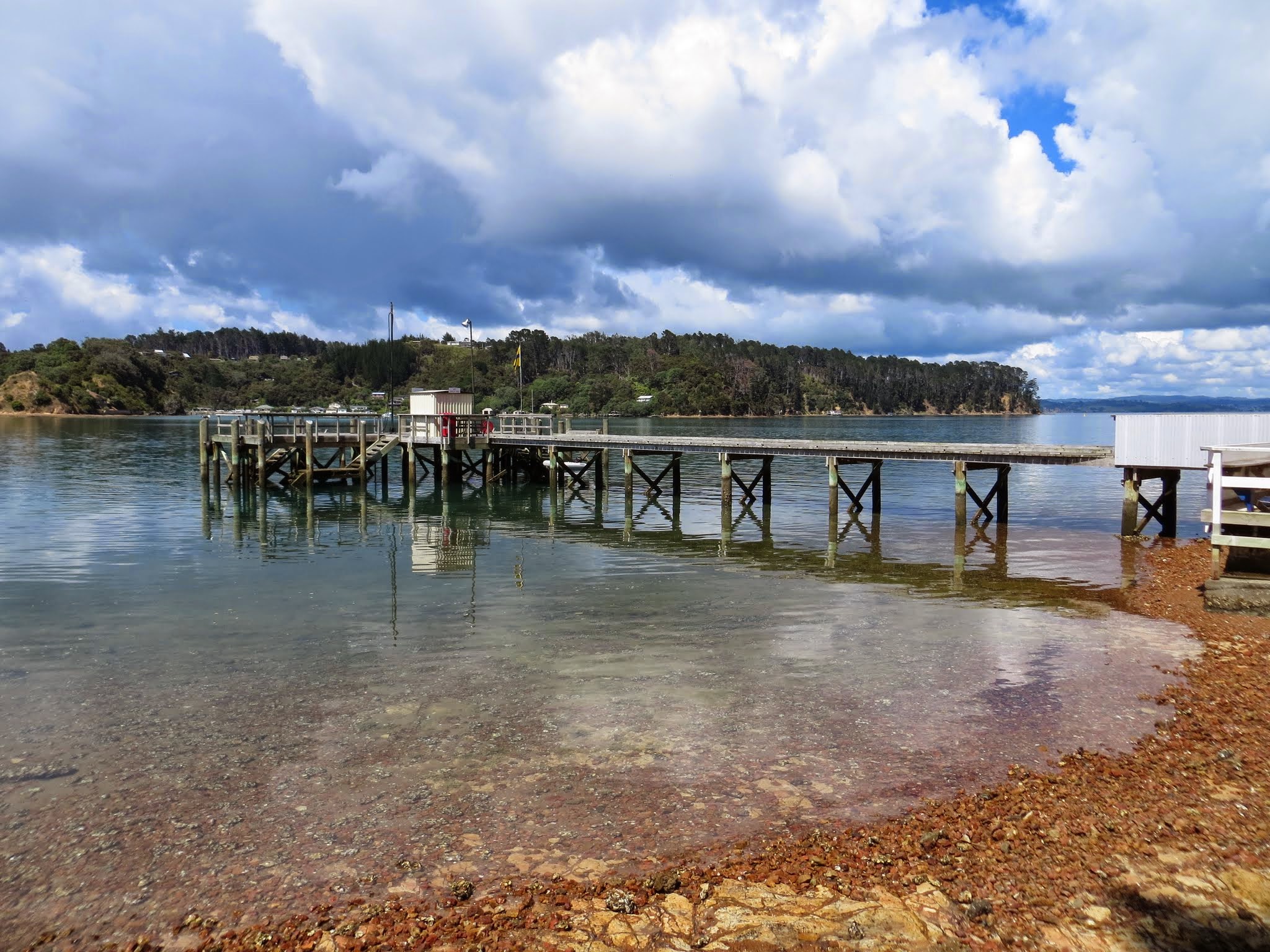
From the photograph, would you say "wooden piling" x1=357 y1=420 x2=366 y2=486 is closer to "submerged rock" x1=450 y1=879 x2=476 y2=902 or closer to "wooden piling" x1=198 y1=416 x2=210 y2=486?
"wooden piling" x1=198 y1=416 x2=210 y2=486

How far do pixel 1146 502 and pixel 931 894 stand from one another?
28503mm

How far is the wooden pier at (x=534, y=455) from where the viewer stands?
34.9m

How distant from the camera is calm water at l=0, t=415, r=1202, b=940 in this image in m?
8.27

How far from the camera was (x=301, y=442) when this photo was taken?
46.9 metres

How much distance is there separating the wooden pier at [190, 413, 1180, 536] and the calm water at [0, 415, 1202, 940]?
695 centimetres

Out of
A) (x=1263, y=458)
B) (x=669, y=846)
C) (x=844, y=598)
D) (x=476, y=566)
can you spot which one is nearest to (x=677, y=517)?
(x=476, y=566)

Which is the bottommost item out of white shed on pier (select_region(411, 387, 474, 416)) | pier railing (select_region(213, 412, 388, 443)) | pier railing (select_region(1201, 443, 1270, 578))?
pier railing (select_region(1201, 443, 1270, 578))

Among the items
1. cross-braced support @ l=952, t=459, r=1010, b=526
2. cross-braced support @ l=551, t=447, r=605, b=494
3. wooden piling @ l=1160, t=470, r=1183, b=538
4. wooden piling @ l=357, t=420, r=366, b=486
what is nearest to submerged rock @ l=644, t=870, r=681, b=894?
cross-braced support @ l=952, t=459, r=1010, b=526

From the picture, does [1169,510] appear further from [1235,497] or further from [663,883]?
[663,883]

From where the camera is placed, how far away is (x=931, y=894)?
6965 mm

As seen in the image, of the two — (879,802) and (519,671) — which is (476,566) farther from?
(879,802)

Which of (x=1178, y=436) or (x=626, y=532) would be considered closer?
(x=1178, y=436)

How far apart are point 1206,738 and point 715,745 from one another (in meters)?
5.90

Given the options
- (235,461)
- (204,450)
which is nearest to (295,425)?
(235,461)
